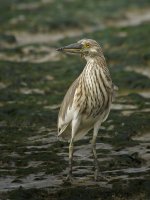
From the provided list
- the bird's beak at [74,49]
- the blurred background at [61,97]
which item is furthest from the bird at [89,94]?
the blurred background at [61,97]

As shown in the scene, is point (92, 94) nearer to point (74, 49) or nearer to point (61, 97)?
Answer: point (74, 49)

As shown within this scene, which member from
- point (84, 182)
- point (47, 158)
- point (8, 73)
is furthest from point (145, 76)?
point (84, 182)

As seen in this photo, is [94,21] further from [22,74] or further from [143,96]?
[143,96]

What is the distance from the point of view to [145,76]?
60.3 feet

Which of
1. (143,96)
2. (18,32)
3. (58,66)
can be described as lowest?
(143,96)

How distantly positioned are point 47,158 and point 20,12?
55.8ft

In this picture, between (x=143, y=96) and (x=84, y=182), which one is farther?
(x=143, y=96)

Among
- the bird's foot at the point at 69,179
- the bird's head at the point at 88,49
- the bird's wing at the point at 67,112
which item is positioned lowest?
the bird's foot at the point at 69,179

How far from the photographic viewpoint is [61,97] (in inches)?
657

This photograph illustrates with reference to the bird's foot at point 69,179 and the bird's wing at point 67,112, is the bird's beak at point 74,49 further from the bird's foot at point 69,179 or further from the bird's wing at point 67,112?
the bird's foot at point 69,179

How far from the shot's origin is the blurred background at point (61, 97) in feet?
34.2

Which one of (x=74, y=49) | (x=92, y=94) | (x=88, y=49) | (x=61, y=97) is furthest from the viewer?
(x=61, y=97)

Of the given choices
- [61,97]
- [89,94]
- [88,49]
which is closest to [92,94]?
[89,94]

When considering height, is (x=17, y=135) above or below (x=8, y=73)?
below
